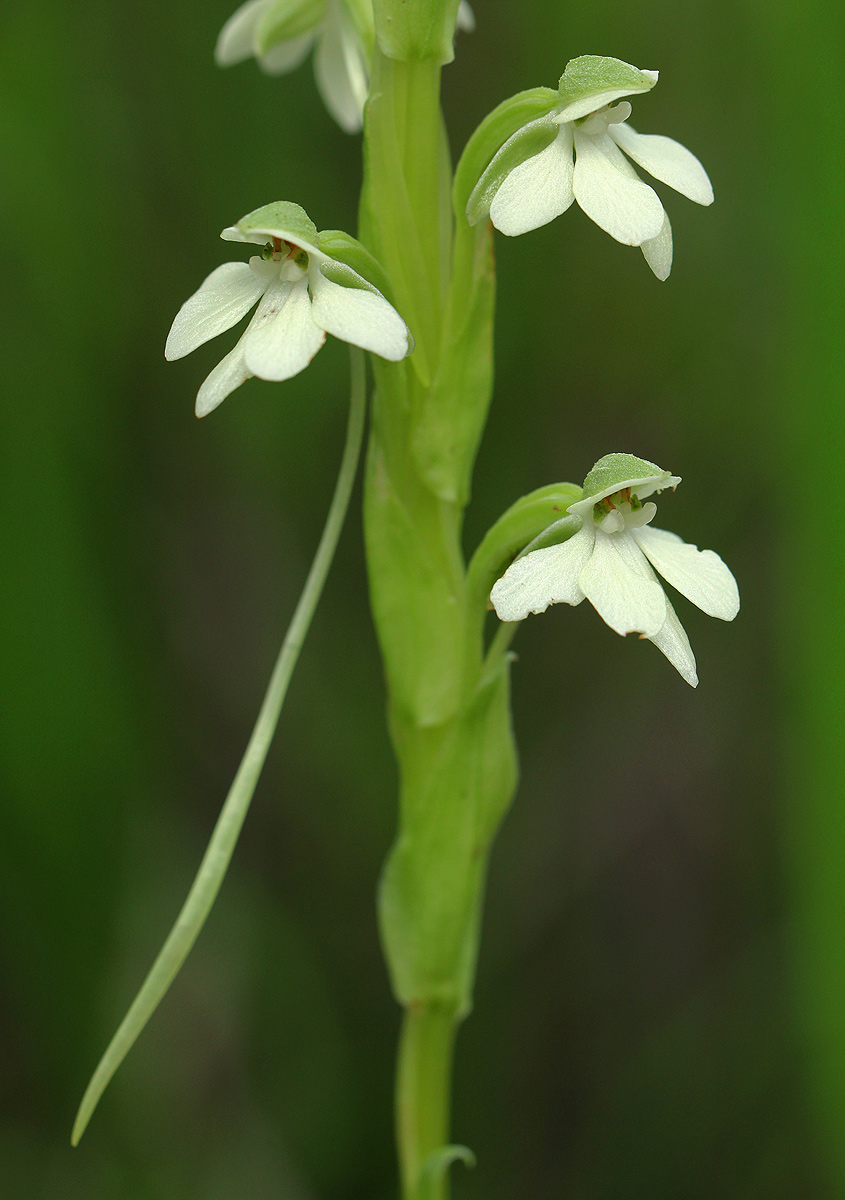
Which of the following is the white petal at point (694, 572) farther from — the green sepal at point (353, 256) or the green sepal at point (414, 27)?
the green sepal at point (414, 27)

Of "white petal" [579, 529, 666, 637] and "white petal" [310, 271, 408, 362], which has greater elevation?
"white petal" [310, 271, 408, 362]

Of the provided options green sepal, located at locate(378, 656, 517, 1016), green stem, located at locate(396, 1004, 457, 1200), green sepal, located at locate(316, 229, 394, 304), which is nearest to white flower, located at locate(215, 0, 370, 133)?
green sepal, located at locate(316, 229, 394, 304)

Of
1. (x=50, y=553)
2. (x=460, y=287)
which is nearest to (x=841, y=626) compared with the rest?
(x=460, y=287)

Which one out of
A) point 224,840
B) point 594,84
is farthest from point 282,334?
point 224,840

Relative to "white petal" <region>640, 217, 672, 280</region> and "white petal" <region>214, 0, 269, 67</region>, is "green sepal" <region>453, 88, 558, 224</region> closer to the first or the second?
"white petal" <region>640, 217, 672, 280</region>

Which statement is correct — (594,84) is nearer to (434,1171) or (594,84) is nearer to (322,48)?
(322,48)

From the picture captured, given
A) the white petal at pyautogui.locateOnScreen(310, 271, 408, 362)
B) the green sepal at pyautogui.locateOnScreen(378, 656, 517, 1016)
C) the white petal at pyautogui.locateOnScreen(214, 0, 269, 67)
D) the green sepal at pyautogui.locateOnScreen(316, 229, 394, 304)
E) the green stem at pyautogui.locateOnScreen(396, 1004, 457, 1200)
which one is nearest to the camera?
the white petal at pyautogui.locateOnScreen(310, 271, 408, 362)
